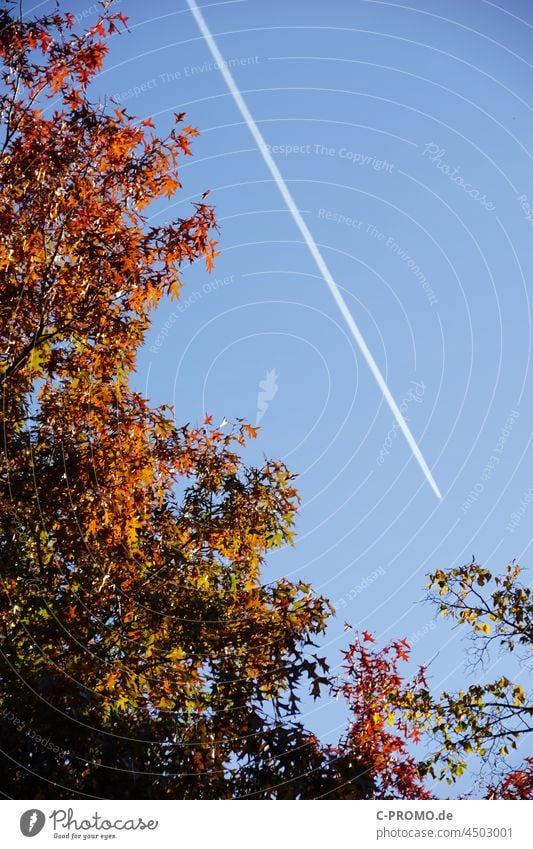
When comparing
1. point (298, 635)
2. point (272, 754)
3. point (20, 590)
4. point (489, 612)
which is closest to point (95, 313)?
point (20, 590)

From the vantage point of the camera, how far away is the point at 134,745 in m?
7.59

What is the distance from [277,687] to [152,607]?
155 centimetres
